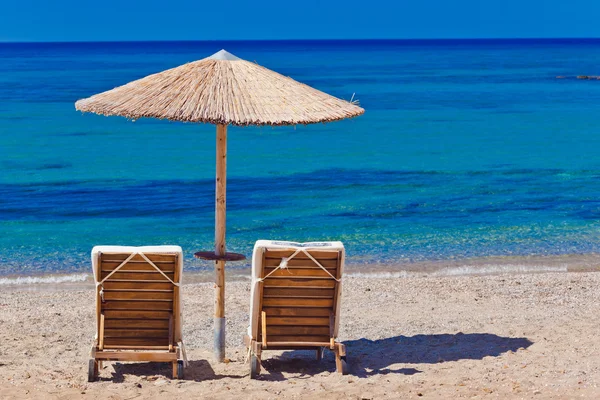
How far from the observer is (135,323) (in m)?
6.18

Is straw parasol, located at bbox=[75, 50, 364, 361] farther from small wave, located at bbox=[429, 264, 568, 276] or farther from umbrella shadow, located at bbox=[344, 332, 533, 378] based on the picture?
small wave, located at bbox=[429, 264, 568, 276]

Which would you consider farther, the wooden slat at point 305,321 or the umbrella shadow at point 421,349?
the umbrella shadow at point 421,349

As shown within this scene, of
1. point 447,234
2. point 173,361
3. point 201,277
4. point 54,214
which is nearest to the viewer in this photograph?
point 173,361

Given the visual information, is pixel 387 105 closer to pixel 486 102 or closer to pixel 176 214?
pixel 486 102

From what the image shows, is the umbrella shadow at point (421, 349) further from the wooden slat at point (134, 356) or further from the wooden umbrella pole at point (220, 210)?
the wooden slat at point (134, 356)

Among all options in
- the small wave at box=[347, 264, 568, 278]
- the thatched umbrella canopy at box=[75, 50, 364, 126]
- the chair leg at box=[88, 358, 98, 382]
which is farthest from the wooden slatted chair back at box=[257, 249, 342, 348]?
the small wave at box=[347, 264, 568, 278]

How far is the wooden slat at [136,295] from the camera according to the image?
606cm

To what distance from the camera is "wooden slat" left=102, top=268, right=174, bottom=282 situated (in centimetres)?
596

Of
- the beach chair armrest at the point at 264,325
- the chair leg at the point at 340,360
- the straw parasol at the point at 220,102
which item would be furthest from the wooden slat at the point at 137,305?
the chair leg at the point at 340,360

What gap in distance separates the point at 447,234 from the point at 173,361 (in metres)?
8.56

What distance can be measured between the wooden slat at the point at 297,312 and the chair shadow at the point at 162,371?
1.81ft

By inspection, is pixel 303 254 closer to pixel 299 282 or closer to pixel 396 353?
pixel 299 282

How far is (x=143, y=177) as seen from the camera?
2009 centimetres

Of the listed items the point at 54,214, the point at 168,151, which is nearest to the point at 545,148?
the point at 168,151
